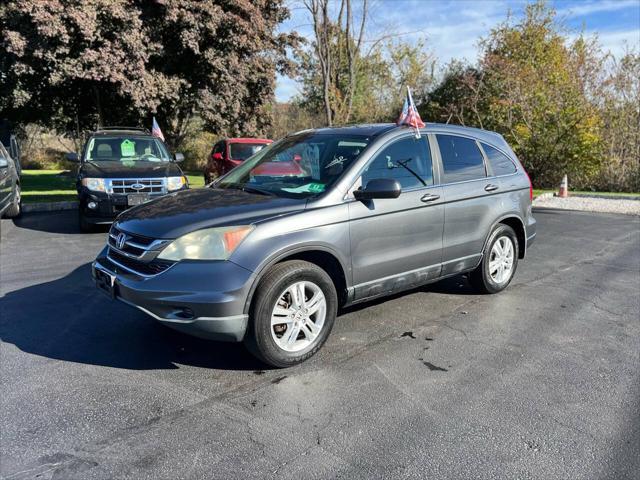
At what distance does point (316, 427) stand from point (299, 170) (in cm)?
225

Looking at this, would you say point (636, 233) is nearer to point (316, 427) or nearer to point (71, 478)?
point (316, 427)

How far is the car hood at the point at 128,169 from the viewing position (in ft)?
28.3

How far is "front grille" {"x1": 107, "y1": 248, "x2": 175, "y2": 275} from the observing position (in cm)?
354

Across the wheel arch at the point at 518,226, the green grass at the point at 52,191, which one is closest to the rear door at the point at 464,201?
the wheel arch at the point at 518,226

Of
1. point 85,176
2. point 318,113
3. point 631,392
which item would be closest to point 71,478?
point 631,392

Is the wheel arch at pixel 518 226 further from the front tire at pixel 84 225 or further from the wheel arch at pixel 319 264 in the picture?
the front tire at pixel 84 225

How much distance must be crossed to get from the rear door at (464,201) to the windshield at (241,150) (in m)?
8.75

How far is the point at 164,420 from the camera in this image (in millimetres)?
3104

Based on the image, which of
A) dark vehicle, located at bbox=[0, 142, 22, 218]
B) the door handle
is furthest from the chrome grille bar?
the door handle

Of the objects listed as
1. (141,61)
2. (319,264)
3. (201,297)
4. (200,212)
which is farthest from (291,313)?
(141,61)

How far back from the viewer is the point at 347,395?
3426mm

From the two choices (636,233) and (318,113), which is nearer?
(636,233)

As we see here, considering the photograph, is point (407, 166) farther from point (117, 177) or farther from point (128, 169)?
point (128, 169)

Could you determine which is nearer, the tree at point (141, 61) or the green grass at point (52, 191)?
the green grass at point (52, 191)
